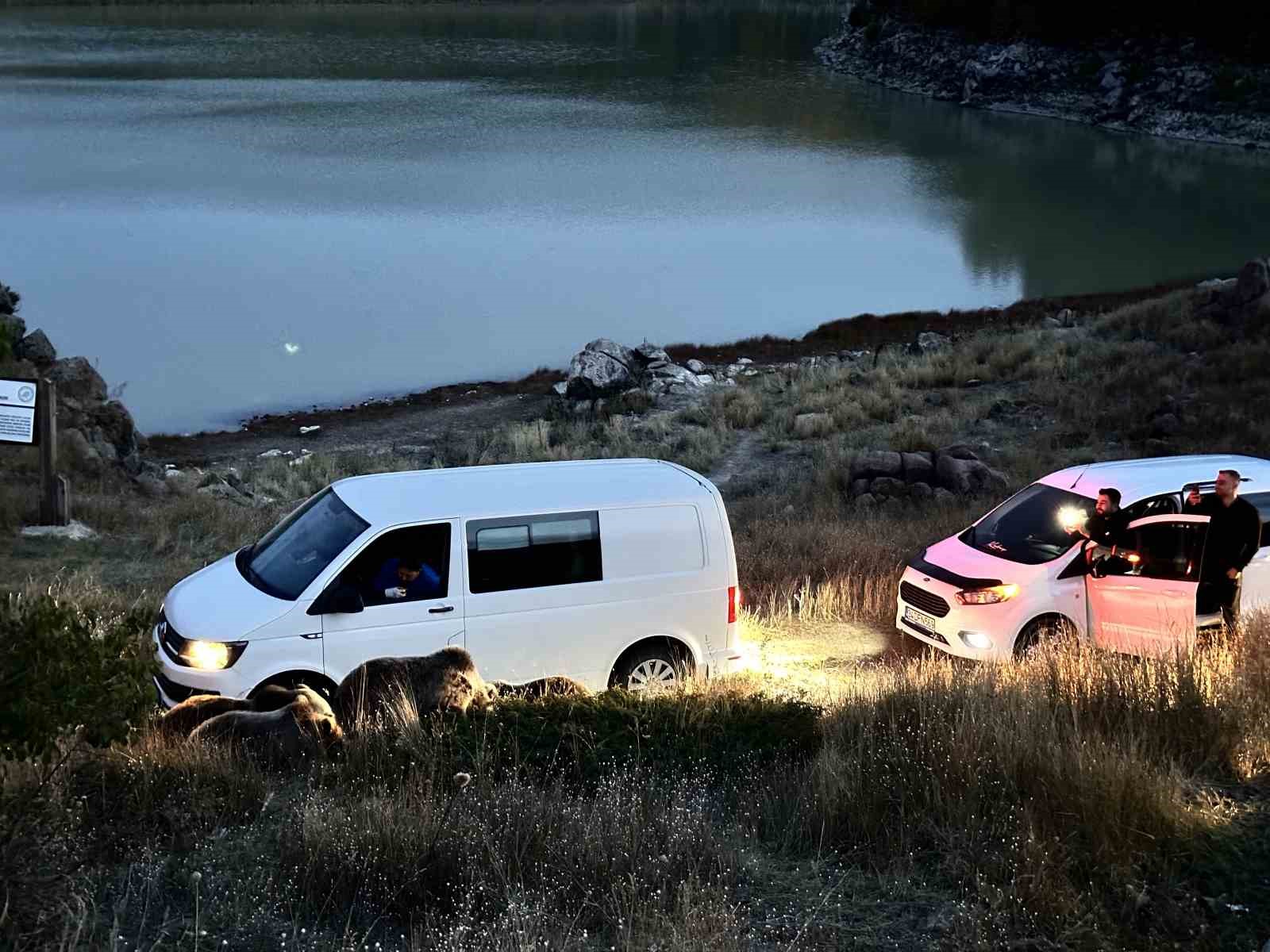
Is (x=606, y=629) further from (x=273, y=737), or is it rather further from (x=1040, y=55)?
(x=1040, y=55)

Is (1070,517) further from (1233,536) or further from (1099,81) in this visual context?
(1099,81)

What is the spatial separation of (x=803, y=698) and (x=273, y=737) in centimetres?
358

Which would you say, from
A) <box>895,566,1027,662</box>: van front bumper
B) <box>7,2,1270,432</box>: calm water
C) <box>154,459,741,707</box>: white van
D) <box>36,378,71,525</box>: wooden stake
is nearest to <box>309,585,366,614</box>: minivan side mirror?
<box>154,459,741,707</box>: white van

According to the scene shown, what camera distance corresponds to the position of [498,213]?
53.5 meters

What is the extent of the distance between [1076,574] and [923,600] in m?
1.35

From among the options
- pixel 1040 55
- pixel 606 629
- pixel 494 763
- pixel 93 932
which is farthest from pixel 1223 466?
pixel 1040 55

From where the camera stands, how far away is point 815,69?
357 feet

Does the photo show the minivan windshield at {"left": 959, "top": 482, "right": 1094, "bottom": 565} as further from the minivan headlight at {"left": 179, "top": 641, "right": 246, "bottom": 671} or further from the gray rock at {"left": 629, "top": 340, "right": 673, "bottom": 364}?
the gray rock at {"left": 629, "top": 340, "right": 673, "bottom": 364}

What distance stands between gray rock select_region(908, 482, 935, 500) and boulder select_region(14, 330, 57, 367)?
1533 centimetres

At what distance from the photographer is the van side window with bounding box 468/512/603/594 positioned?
9.16 meters

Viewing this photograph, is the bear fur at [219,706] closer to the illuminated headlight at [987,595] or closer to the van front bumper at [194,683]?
the van front bumper at [194,683]

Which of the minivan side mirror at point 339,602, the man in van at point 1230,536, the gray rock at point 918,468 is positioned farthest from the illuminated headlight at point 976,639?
the gray rock at point 918,468

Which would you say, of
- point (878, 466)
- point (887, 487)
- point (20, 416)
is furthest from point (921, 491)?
point (20, 416)

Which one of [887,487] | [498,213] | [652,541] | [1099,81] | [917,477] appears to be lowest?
[887,487]
